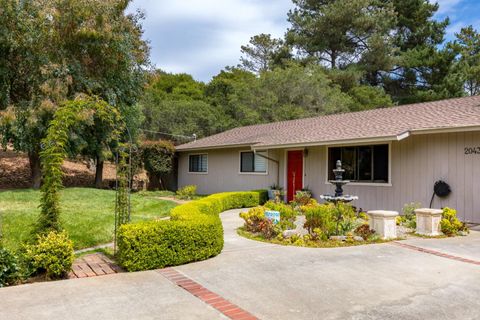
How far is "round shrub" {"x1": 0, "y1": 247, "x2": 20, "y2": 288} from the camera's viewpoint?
4848 millimetres

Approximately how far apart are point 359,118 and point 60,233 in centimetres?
1220

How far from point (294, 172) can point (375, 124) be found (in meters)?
3.49

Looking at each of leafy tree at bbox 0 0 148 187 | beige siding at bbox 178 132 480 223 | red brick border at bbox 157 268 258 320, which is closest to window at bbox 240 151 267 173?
beige siding at bbox 178 132 480 223

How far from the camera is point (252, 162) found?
16906 millimetres

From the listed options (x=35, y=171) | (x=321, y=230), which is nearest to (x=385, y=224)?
(x=321, y=230)

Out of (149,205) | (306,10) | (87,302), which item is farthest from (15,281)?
(306,10)

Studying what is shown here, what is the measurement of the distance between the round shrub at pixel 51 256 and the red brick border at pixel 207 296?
1256 millimetres

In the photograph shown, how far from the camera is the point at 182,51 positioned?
3019 centimetres

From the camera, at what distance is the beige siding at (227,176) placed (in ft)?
52.4

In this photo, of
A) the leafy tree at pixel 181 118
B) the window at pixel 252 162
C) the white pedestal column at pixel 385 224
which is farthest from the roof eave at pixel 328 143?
the leafy tree at pixel 181 118

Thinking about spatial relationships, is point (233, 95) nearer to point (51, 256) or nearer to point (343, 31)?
point (343, 31)

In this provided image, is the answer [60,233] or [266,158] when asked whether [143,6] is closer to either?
[266,158]

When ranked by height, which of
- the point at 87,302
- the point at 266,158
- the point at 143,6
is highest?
the point at 143,6

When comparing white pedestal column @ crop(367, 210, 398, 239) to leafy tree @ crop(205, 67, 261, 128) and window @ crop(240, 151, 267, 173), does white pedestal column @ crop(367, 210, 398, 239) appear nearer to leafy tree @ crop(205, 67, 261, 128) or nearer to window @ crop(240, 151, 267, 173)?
window @ crop(240, 151, 267, 173)
